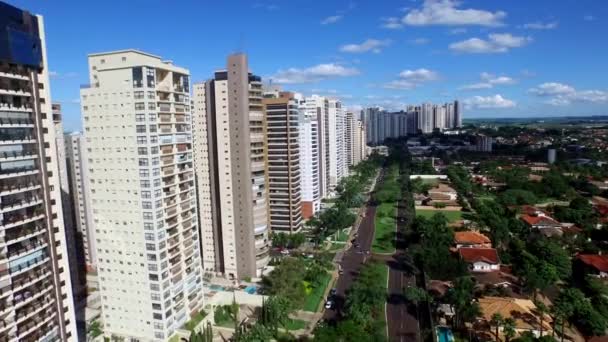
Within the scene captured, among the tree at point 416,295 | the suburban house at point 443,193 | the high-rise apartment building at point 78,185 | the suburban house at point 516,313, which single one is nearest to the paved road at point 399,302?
the tree at point 416,295

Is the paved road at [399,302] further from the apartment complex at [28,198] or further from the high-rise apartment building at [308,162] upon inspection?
the apartment complex at [28,198]

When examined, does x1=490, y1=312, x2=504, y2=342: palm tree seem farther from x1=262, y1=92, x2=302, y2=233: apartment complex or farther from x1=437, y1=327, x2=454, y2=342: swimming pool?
x1=262, y1=92, x2=302, y2=233: apartment complex

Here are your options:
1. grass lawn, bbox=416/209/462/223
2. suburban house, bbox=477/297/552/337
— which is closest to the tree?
suburban house, bbox=477/297/552/337

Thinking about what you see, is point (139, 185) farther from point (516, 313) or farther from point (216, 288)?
point (516, 313)

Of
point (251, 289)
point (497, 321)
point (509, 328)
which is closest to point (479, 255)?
point (497, 321)

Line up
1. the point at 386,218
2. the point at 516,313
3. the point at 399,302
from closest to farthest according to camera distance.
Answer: the point at 516,313 < the point at 399,302 < the point at 386,218

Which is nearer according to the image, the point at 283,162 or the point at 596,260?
the point at 596,260
